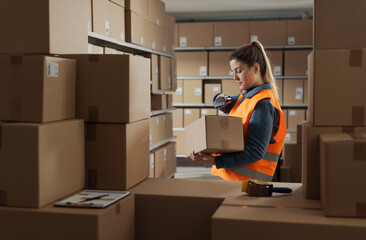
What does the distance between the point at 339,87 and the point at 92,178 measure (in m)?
1.06

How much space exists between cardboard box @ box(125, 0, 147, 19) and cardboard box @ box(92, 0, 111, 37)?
42cm

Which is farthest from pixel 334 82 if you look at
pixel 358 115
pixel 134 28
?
pixel 134 28

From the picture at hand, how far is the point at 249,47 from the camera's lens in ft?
7.10

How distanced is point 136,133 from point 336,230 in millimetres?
933

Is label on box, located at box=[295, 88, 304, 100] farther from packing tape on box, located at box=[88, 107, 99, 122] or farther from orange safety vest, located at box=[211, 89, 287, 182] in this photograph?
packing tape on box, located at box=[88, 107, 99, 122]

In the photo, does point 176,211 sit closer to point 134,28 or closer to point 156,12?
point 134,28

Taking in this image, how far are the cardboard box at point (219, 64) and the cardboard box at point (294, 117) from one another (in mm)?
1082

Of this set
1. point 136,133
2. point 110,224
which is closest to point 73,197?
point 110,224

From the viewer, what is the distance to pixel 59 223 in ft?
5.12

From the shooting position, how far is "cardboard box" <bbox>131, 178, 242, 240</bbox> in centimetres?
179

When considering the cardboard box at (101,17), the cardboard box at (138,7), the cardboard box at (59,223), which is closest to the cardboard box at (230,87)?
the cardboard box at (138,7)

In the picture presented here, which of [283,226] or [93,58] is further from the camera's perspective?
[93,58]

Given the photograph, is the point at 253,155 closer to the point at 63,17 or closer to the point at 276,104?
the point at 276,104

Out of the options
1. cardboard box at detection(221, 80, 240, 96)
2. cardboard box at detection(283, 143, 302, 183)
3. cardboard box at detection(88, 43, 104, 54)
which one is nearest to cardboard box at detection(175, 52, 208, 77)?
cardboard box at detection(221, 80, 240, 96)
